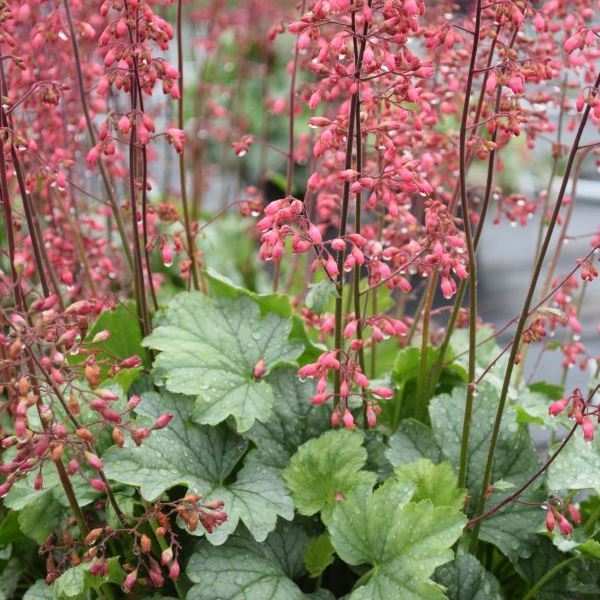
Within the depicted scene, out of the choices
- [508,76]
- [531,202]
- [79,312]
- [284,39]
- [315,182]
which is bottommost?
[284,39]

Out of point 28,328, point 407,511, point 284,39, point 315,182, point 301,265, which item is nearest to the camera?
point 28,328

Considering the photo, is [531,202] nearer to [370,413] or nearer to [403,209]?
[403,209]

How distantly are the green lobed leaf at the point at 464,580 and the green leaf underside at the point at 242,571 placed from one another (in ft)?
0.86

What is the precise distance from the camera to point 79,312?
4.40 feet

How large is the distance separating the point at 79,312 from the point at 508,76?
76 centimetres

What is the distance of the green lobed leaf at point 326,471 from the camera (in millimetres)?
1705

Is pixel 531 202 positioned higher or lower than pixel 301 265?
higher

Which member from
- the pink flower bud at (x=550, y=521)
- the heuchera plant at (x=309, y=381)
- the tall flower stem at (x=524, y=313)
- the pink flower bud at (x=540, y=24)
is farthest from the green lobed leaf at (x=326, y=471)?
the pink flower bud at (x=540, y=24)

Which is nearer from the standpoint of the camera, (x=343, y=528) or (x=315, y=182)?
(x=315, y=182)

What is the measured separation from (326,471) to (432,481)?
19 cm

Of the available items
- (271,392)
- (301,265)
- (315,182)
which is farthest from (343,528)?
(301,265)

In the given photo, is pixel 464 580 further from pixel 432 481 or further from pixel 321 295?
pixel 321 295

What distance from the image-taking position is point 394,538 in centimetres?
157

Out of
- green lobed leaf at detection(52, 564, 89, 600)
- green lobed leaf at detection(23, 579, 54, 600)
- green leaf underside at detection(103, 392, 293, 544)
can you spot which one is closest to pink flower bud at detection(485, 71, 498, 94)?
green leaf underside at detection(103, 392, 293, 544)
